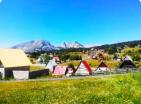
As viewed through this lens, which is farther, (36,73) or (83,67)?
(83,67)

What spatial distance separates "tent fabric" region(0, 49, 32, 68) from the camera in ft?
276

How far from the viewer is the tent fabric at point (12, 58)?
84.0 meters

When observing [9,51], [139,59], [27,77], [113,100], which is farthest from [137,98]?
[139,59]

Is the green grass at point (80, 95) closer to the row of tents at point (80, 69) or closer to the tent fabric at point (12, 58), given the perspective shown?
the tent fabric at point (12, 58)

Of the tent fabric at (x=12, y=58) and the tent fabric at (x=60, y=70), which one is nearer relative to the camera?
the tent fabric at (x=12, y=58)

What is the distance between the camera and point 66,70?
95.6 metres

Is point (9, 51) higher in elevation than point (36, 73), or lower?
higher

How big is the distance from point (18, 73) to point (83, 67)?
18.9m

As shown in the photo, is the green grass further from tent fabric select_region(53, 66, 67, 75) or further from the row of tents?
tent fabric select_region(53, 66, 67, 75)

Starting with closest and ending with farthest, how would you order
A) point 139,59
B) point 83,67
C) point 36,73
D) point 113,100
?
point 113,100 → point 36,73 → point 83,67 → point 139,59

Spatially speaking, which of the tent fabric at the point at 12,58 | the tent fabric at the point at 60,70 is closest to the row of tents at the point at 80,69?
the tent fabric at the point at 60,70

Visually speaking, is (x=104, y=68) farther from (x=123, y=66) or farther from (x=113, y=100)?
(x=113, y=100)

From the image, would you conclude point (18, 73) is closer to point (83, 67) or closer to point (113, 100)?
point (83, 67)

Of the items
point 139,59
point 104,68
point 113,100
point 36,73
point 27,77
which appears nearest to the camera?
point 113,100
